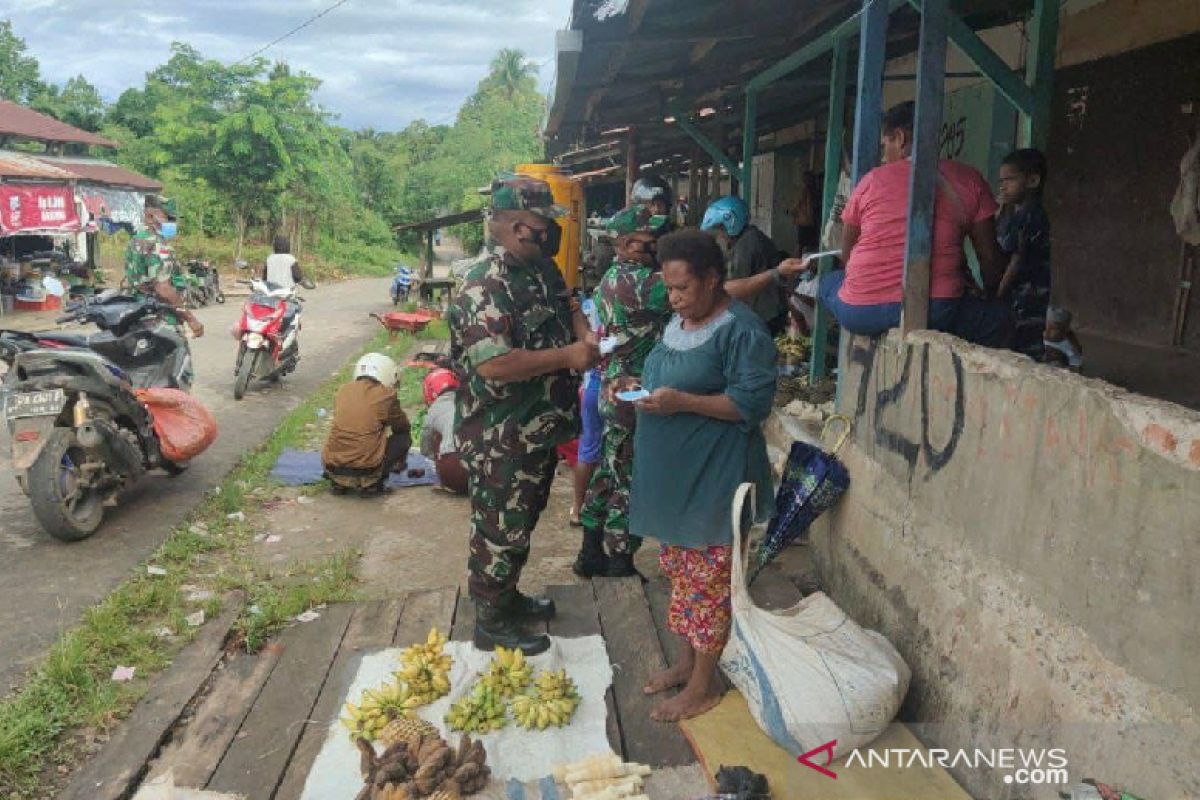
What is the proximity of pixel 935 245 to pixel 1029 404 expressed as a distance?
4.22ft

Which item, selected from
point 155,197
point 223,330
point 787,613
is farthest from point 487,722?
point 155,197

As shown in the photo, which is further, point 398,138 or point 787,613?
point 398,138

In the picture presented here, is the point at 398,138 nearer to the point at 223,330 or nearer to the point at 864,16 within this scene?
the point at 223,330

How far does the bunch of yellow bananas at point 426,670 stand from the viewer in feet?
10.9

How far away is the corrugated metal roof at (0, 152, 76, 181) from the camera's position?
1739 cm

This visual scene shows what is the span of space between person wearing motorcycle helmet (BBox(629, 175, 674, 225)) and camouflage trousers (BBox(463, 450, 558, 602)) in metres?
1.38

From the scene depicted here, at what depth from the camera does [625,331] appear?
4148 mm

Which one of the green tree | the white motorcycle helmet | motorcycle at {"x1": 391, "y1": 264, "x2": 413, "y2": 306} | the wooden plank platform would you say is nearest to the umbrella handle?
the wooden plank platform

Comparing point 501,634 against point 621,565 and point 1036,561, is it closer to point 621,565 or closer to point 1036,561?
point 621,565

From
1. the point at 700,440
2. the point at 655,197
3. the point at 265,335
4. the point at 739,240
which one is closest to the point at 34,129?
the point at 265,335

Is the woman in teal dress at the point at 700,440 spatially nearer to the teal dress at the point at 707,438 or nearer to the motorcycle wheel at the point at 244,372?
the teal dress at the point at 707,438

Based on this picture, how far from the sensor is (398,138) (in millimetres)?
63281

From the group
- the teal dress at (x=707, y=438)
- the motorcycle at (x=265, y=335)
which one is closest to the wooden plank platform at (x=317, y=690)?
the teal dress at (x=707, y=438)

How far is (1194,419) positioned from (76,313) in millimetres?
7255
